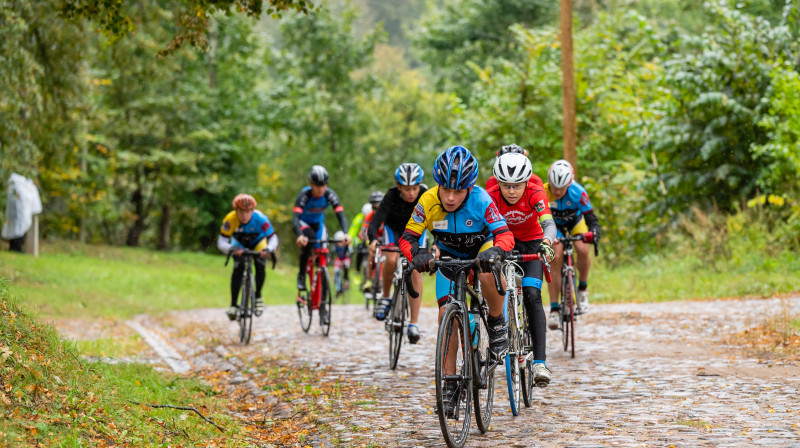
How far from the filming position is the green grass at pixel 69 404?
5.40 meters

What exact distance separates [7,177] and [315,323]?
751 cm

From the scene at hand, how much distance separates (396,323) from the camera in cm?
1005

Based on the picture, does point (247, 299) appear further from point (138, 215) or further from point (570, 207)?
point (138, 215)

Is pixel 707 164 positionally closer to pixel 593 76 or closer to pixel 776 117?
pixel 776 117

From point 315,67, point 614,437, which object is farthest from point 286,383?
point 315,67

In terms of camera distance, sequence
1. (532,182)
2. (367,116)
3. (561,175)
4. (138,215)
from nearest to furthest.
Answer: (532,182)
(561,175)
(138,215)
(367,116)

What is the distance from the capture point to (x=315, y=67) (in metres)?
51.1

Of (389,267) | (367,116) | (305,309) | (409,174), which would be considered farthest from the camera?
(367,116)

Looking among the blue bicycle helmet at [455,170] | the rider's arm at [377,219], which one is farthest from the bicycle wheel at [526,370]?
the rider's arm at [377,219]

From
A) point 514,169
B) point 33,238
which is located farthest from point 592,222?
point 33,238

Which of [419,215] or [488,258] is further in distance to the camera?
[419,215]

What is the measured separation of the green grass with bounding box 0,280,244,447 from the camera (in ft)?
17.7

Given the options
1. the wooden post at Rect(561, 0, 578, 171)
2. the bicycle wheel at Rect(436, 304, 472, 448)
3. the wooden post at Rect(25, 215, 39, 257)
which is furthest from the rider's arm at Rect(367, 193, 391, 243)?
the wooden post at Rect(25, 215, 39, 257)

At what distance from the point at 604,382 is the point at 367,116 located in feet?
159
